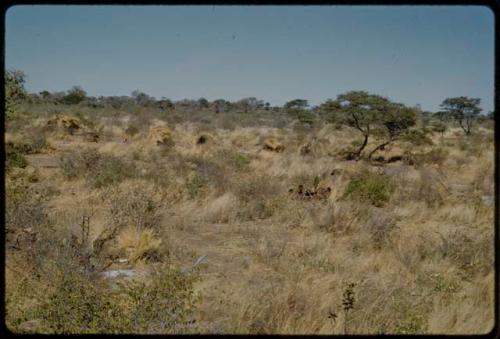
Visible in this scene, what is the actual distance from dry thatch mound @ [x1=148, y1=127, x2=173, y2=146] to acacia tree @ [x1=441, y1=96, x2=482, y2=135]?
22049mm

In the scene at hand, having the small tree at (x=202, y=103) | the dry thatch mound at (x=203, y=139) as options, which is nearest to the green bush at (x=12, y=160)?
the dry thatch mound at (x=203, y=139)

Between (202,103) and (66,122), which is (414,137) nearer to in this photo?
(66,122)

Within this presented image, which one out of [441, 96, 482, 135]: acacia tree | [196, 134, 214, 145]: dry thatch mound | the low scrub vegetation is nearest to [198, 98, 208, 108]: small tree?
[441, 96, 482, 135]: acacia tree

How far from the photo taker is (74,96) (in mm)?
42688

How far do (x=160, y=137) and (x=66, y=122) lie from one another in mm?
5244

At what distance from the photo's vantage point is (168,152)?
586 inches

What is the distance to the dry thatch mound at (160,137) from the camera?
1725 centimetres

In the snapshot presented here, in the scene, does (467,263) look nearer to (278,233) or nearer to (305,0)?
(278,233)

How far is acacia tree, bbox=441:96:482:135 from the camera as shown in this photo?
32.0 m

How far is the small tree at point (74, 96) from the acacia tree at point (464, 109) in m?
31.6

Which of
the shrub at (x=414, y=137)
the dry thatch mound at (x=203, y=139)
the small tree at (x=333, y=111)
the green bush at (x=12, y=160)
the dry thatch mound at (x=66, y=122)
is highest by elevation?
the small tree at (x=333, y=111)

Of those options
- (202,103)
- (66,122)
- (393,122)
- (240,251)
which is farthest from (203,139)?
(202,103)

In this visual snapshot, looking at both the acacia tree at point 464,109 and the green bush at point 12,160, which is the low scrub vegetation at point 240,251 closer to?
the green bush at point 12,160

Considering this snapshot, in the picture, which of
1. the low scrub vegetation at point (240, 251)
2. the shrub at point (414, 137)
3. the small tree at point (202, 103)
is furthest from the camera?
the small tree at point (202, 103)
